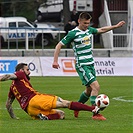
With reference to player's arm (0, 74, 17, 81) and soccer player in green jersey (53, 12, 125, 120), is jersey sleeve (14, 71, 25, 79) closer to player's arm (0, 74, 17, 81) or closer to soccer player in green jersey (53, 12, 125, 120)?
player's arm (0, 74, 17, 81)

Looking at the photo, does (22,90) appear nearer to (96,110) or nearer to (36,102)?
(36,102)

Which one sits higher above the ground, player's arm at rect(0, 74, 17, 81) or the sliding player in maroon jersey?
player's arm at rect(0, 74, 17, 81)

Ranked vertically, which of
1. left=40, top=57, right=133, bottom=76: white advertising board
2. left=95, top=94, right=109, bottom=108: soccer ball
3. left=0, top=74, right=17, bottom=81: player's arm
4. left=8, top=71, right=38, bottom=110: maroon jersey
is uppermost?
left=0, top=74, right=17, bottom=81: player's arm

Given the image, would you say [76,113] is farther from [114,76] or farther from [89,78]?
[114,76]

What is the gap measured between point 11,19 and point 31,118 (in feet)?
90.7

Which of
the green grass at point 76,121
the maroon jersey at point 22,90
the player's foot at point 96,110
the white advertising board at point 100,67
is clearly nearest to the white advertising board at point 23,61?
the white advertising board at point 100,67

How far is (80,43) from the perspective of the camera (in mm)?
13133

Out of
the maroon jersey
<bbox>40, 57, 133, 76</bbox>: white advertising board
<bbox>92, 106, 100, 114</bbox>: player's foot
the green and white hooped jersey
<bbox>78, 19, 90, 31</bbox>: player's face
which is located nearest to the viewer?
<bbox>92, 106, 100, 114</bbox>: player's foot

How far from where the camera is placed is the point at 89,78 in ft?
42.8

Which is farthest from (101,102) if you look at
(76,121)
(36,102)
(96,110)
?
(36,102)

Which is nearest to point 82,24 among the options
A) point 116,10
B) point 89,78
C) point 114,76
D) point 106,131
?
point 89,78

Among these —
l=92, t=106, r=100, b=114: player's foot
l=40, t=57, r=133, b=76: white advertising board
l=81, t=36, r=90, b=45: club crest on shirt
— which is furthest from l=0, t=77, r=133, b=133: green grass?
l=40, t=57, r=133, b=76: white advertising board

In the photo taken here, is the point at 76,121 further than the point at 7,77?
Yes

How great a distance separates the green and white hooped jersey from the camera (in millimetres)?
13109
